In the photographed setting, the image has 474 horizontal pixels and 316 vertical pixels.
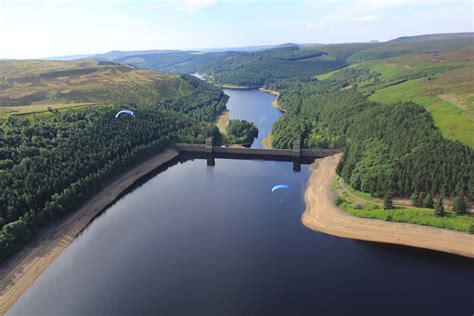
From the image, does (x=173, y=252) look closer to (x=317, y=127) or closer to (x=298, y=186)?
(x=298, y=186)

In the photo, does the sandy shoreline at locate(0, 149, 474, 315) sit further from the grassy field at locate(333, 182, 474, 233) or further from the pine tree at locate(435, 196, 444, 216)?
the pine tree at locate(435, 196, 444, 216)

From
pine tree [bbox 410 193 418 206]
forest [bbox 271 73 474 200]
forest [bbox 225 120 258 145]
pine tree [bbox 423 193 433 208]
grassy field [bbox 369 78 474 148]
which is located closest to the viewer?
pine tree [bbox 423 193 433 208]

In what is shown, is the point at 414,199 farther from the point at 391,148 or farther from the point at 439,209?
the point at 391,148

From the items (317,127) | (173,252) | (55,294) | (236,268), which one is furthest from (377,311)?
(317,127)

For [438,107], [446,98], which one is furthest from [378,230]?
[446,98]

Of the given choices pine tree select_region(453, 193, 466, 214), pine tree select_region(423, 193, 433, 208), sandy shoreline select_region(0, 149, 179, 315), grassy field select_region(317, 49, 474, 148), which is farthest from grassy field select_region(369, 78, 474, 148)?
sandy shoreline select_region(0, 149, 179, 315)

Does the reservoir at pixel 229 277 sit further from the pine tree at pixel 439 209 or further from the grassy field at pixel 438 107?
the grassy field at pixel 438 107
